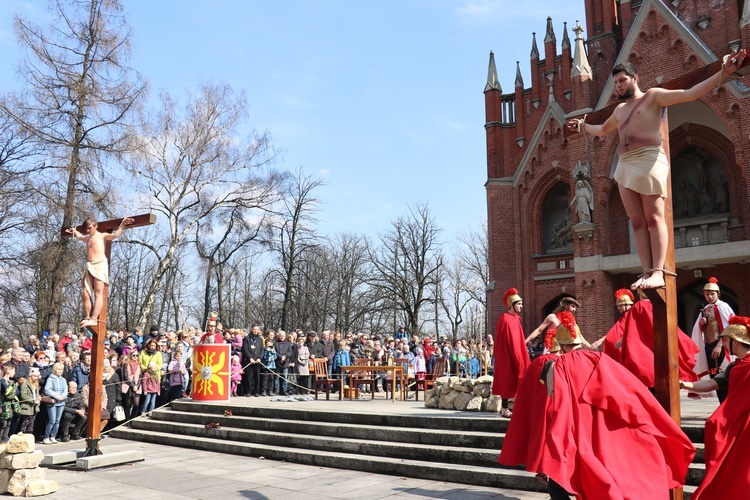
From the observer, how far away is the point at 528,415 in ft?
17.2

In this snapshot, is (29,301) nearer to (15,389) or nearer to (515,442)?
(15,389)

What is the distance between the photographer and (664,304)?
462 centimetres

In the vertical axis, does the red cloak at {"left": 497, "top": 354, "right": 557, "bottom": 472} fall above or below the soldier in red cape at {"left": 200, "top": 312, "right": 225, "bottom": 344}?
below

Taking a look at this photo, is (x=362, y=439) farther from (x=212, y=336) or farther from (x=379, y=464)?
(x=212, y=336)

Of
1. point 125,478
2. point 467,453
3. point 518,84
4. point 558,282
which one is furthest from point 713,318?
point 518,84

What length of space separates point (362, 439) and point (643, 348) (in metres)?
4.29

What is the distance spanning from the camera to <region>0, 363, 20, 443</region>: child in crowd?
437 inches

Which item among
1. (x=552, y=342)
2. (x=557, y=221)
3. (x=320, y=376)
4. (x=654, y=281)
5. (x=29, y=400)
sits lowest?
(x=29, y=400)

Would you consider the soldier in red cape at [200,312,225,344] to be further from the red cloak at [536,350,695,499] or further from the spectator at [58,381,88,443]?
the red cloak at [536,350,695,499]

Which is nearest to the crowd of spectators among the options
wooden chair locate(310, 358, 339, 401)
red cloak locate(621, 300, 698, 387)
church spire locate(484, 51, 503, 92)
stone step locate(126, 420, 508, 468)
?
wooden chair locate(310, 358, 339, 401)

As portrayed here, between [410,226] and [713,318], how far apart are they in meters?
36.0

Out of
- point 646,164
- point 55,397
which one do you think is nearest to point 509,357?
point 646,164

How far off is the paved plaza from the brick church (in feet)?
36.1

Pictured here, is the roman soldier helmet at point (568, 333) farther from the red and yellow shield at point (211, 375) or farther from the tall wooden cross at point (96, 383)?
A: the red and yellow shield at point (211, 375)
